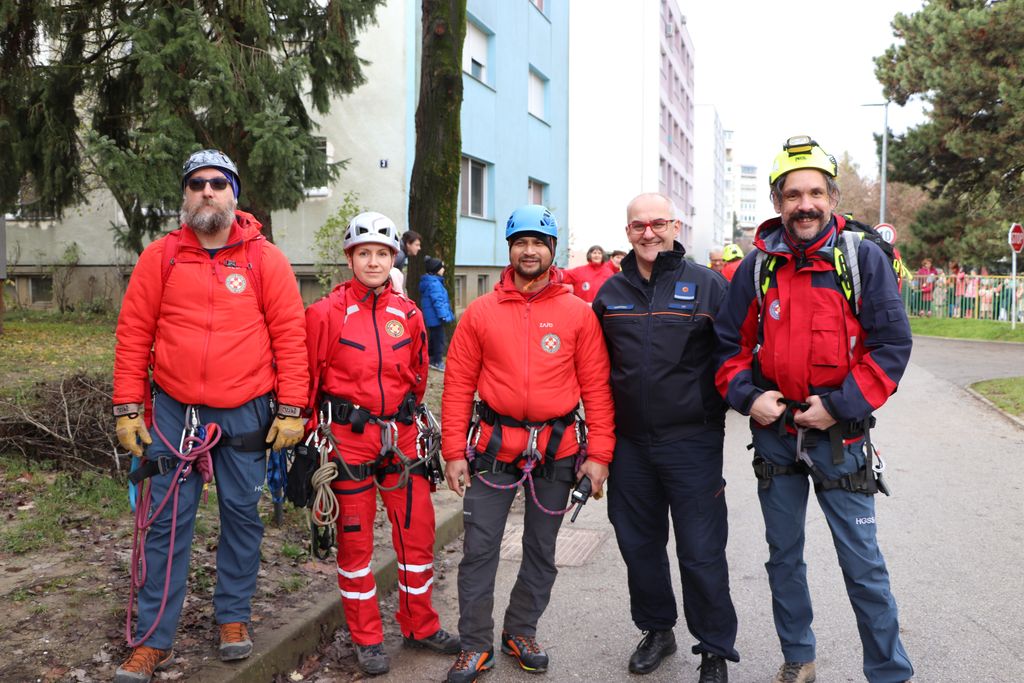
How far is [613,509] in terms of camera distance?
14.0 feet

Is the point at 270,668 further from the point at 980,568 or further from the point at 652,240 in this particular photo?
the point at 980,568

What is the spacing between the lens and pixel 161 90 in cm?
1205

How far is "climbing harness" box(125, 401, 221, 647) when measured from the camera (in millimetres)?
3770

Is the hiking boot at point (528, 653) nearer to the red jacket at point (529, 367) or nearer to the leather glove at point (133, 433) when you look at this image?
the red jacket at point (529, 367)

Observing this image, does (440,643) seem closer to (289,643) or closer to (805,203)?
(289,643)

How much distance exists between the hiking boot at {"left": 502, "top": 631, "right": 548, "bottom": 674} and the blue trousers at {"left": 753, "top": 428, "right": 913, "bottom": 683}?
111 centimetres

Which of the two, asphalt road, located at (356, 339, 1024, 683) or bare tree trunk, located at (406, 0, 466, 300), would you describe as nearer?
asphalt road, located at (356, 339, 1024, 683)

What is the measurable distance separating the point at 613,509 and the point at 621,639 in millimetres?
819

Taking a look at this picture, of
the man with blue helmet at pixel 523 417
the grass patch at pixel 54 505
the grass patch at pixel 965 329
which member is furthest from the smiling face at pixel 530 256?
the grass patch at pixel 965 329

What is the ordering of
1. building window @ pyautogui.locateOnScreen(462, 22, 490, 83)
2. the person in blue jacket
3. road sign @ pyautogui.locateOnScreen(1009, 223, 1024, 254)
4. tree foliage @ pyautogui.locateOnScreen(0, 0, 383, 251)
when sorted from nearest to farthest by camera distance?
the person in blue jacket, tree foliage @ pyautogui.locateOnScreen(0, 0, 383, 251), building window @ pyautogui.locateOnScreen(462, 22, 490, 83), road sign @ pyautogui.locateOnScreen(1009, 223, 1024, 254)

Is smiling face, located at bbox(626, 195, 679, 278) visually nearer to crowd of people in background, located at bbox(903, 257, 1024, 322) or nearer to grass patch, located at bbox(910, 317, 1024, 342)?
grass patch, located at bbox(910, 317, 1024, 342)

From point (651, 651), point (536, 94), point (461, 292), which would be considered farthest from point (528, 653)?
point (536, 94)

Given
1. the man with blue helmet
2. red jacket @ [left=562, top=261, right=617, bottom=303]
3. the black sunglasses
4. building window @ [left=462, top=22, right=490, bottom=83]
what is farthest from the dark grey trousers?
building window @ [left=462, top=22, right=490, bottom=83]

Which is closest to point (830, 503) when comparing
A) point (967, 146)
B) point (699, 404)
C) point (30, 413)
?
point (699, 404)
